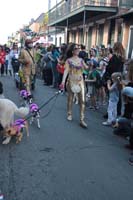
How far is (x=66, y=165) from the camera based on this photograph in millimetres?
5426

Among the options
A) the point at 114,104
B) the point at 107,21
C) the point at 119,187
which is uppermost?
the point at 107,21

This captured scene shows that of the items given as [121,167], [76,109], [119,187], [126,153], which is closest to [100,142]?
[126,153]

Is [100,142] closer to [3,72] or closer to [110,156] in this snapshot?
[110,156]

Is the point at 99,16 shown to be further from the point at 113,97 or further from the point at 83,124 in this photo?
the point at 83,124

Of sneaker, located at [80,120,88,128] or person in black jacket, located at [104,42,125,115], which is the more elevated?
person in black jacket, located at [104,42,125,115]

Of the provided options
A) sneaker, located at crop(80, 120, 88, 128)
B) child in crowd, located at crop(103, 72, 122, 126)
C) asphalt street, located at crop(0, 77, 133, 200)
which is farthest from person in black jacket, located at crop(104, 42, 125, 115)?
asphalt street, located at crop(0, 77, 133, 200)

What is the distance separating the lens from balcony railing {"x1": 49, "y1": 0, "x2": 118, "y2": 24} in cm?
1959

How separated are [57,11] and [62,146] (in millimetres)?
22613

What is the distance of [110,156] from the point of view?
6012 millimetres

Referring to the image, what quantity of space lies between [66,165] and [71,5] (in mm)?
20934

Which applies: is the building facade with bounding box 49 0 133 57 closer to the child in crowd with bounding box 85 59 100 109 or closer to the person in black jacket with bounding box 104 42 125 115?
the child in crowd with bounding box 85 59 100 109

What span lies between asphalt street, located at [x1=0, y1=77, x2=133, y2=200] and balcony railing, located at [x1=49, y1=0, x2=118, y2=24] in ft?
42.9

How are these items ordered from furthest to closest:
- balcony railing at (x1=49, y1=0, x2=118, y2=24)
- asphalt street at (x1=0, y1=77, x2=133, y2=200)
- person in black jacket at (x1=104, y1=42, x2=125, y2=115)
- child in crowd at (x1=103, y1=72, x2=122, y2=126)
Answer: balcony railing at (x1=49, y1=0, x2=118, y2=24) < person in black jacket at (x1=104, y1=42, x2=125, y2=115) < child in crowd at (x1=103, y1=72, x2=122, y2=126) < asphalt street at (x1=0, y1=77, x2=133, y2=200)

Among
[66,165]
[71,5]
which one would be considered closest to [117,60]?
[66,165]
